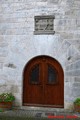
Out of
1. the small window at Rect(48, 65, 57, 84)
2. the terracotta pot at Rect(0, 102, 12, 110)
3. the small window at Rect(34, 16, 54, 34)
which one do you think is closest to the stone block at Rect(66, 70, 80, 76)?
the small window at Rect(48, 65, 57, 84)

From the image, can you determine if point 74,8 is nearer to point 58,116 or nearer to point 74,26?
point 74,26

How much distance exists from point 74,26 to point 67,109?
10.5 feet

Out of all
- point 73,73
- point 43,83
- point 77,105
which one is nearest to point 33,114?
point 43,83

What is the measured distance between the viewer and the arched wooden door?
1247 centimetres

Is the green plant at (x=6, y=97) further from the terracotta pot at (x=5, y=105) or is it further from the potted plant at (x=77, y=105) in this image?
the potted plant at (x=77, y=105)

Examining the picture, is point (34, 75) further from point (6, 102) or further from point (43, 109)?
point (6, 102)

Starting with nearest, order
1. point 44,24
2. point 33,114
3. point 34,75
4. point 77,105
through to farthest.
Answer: point 33,114
point 77,105
point 44,24
point 34,75

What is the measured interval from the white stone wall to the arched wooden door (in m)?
0.28

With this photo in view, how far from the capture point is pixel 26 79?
502 inches

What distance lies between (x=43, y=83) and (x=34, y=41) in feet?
5.57

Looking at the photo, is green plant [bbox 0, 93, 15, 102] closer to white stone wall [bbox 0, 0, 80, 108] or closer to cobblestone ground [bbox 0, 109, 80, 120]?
white stone wall [bbox 0, 0, 80, 108]

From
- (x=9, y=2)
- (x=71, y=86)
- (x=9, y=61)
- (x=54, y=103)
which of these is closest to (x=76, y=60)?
(x=71, y=86)

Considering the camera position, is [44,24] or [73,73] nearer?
[73,73]

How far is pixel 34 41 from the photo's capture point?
12.5m
